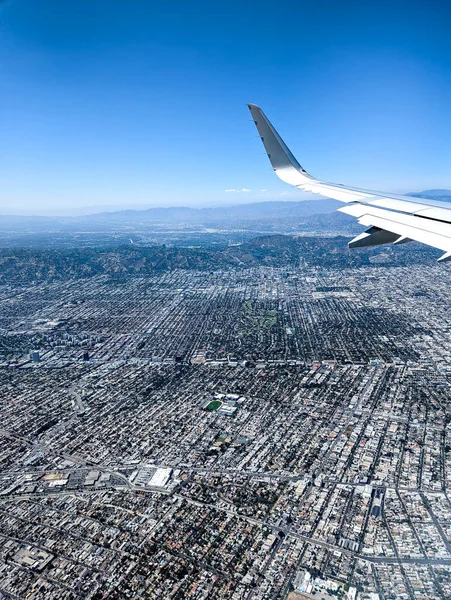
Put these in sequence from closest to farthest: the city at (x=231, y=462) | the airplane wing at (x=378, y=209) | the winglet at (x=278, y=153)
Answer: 1. the airplane wing at (x=378, y=209)
2. the winglet at (x=278, y=153)
3. the city at (x=231, y=462)

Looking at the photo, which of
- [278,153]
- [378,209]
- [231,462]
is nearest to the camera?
[378,209]

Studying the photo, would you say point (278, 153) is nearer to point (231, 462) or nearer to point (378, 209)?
point (378, 209)

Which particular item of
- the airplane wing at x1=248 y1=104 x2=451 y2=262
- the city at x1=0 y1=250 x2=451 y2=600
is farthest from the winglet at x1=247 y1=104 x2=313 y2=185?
the city at x1=0 y1=250 x2=451 y2=600

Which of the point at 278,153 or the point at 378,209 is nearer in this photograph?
the point at 378,209

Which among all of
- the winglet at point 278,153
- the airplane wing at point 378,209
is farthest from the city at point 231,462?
the winglet at point 278,153

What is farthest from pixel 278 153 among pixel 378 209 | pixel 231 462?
pixel 231 462

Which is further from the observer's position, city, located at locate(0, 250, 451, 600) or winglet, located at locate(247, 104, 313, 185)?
city, located at locate(0, 250, 451, 600)

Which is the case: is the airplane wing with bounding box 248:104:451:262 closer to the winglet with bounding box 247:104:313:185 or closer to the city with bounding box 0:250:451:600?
the winglet with bounding box 247:104:313:185

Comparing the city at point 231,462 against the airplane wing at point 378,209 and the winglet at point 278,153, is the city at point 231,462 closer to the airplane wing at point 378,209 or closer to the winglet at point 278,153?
the airplane wing at point 378,209
